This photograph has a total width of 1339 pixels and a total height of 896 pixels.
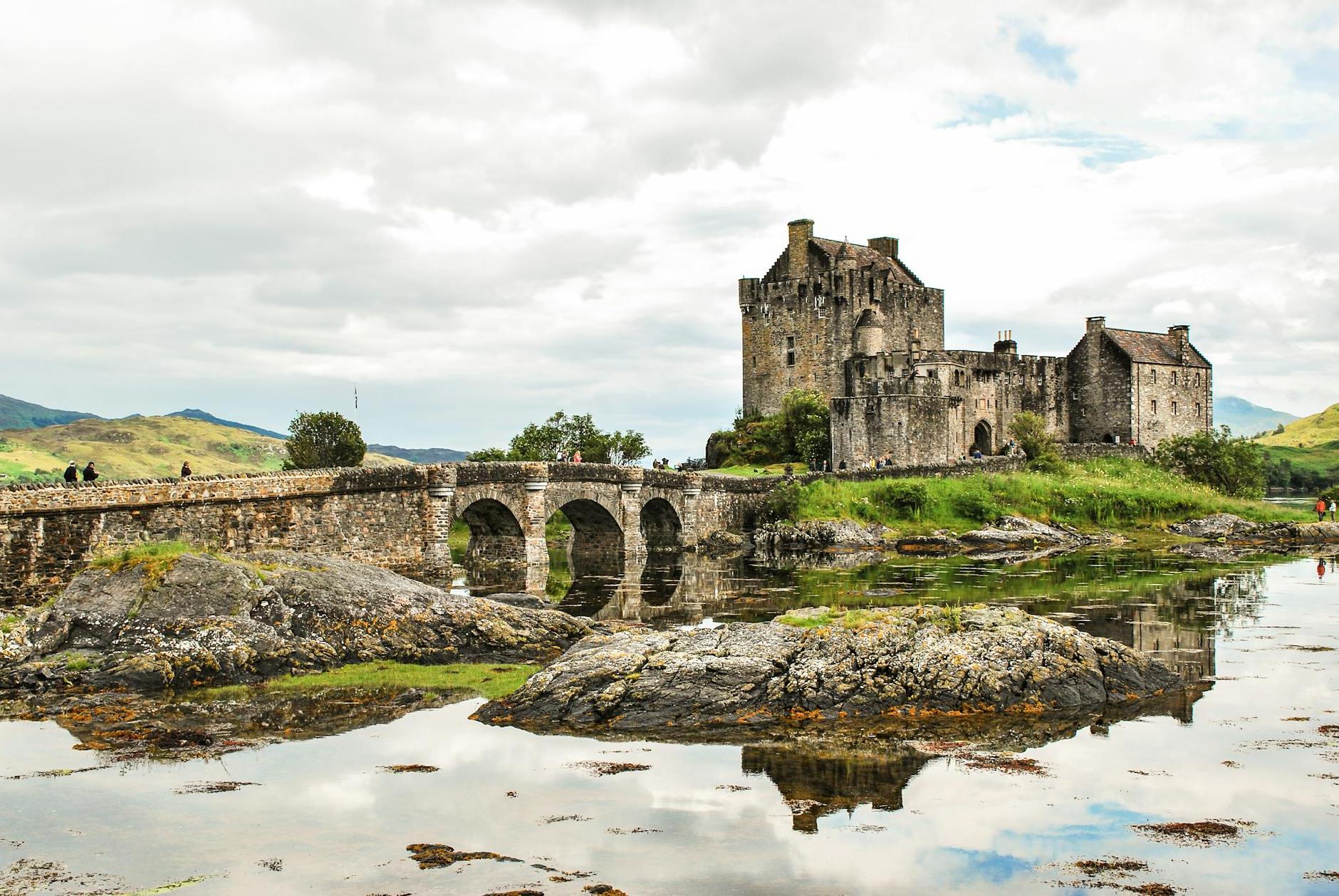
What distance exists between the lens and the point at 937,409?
64062 mm

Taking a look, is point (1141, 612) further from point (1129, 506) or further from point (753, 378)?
point (753, 378)

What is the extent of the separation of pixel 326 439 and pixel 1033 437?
124ft

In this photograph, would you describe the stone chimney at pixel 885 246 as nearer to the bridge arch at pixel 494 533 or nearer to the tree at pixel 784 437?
the tree at pixel 784 437

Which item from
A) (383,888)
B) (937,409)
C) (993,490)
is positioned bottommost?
(383,888)

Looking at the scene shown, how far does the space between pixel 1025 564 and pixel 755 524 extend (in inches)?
613

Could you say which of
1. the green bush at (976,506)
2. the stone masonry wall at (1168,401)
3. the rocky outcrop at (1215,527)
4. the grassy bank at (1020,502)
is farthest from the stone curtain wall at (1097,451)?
the green bush at (976,506)

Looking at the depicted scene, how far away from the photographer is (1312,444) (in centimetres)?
14850

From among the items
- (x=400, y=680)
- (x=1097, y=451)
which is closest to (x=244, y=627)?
(x=400, y=680)

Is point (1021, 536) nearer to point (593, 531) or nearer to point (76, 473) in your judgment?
point (593, 531)

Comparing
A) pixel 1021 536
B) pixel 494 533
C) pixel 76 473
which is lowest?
pixel 1021 536

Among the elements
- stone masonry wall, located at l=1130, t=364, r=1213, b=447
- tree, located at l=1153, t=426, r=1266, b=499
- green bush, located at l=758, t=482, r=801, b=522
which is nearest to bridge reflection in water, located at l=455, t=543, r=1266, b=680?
green bush, located at l=758, t=482, r=801, b=522

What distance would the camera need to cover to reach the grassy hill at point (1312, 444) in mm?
128250

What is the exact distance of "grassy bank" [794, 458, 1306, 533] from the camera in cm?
5422

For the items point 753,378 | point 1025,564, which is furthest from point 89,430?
point 1025,564
